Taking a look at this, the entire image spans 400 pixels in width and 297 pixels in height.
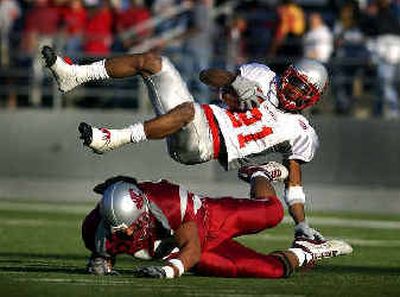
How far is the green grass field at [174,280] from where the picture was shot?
8625 mm

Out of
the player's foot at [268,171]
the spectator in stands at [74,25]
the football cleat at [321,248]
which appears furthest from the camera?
the spectator in stands at [74,25]

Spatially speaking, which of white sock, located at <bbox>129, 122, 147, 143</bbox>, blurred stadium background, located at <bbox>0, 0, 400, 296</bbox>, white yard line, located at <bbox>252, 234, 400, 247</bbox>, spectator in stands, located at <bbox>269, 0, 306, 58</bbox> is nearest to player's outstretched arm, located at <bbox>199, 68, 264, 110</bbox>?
white sock, located at <bbox>129, 122, 147, 143</bbox>

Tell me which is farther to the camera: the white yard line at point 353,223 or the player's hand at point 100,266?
the white yard line at point 353,223

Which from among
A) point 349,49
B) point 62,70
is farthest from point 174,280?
point 349,49

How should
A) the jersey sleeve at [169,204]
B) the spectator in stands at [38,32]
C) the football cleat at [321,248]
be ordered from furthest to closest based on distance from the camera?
the spectator in stands at [38,32]
the football cleat at [321,248]
the jersey sleeve at [169,204]

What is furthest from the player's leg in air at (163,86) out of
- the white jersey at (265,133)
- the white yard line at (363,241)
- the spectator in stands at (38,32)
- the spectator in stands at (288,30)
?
the spectator in stands at (38,32)

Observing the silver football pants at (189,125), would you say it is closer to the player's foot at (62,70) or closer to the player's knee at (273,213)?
the player's foot at (62,70)

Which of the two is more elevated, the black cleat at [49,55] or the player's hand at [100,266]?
the black cleat at [49,55]

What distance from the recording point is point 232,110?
34.4 ft

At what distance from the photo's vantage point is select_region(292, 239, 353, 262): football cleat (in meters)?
10.0

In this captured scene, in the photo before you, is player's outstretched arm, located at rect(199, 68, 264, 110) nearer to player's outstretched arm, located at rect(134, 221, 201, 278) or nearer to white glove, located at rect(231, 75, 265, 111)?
white glove, located at rect(231, 75, 265, 111)

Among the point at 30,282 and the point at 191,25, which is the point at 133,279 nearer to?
the point at 30,282

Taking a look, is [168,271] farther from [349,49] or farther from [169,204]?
[349,49]

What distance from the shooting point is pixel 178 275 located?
29.8 feet
